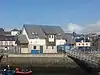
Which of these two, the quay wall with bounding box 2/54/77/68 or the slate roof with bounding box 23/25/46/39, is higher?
the slate roof with bounding box 23/25/46/39

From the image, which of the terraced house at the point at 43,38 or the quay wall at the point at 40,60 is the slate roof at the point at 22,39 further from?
the quay wall at the point at 40,60

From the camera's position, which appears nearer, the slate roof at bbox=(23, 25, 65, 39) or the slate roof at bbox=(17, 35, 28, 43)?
the slate roof at bbox=(17, 35, 28, 43)

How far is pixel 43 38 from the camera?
7819cm

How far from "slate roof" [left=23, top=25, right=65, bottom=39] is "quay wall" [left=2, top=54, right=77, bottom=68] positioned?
16961mm

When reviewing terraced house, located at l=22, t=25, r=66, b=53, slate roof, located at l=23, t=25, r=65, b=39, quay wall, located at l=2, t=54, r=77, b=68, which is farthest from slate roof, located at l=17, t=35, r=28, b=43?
quay wall, located at l=2, t=54, r=77, b=68

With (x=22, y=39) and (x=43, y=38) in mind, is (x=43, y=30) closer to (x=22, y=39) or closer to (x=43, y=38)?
(x=43, y=38)

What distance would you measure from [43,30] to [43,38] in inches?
191

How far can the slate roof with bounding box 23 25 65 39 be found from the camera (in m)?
79.4

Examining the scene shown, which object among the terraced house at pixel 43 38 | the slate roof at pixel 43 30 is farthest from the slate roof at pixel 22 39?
the slate roof at pixel 43 30

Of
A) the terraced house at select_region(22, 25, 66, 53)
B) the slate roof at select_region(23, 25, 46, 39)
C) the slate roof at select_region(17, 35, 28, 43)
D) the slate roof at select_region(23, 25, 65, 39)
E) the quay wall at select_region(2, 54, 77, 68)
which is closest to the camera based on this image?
the quay wall at select_region(2, 54, 77, 68)

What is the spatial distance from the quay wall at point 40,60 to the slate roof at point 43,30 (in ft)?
55.6

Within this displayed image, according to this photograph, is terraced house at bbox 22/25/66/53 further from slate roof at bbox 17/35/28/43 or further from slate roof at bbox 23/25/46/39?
slate roof at bbox 17/35/28/43

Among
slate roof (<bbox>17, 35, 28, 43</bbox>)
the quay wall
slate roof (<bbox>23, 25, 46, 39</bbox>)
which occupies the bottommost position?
the quay wall

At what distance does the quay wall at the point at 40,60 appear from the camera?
57784 millimetres
